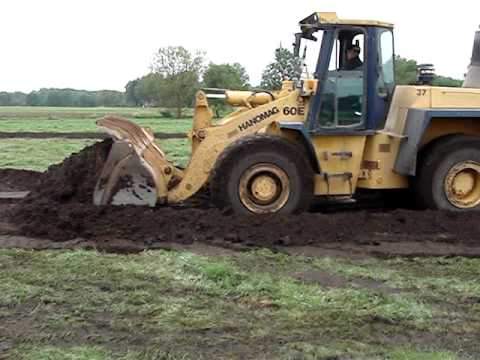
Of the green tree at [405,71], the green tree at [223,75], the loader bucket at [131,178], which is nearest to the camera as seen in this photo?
the loader bucket at [131,178]

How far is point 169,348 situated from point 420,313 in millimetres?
1996

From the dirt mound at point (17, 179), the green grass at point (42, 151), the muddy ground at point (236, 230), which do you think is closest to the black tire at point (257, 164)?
the muddy ground at point (236, 230)

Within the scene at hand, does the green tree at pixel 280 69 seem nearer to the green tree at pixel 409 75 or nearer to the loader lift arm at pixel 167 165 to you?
the loader lift arm at pixel 167 165

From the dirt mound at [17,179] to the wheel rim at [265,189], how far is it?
437cm

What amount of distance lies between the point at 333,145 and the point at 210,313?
4.09 metres

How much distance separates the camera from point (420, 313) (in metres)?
5.53

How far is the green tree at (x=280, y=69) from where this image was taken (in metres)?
9.66

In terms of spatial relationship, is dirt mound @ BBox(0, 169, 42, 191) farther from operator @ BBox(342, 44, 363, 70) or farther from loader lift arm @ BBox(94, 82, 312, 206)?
operator @ BBox(342, 44, 363, 70)

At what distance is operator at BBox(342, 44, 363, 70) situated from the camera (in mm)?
9016

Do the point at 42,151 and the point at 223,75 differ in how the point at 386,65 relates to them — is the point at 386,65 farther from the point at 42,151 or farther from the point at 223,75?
the point at 223,75

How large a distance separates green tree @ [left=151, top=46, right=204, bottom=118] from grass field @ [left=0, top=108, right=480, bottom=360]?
159 feet

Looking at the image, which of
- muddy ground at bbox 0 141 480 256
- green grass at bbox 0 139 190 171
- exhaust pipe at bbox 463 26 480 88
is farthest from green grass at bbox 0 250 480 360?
green grass at bbox 0 139 190 171

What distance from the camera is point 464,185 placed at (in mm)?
9195

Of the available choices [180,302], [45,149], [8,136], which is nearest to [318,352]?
[180,302]
